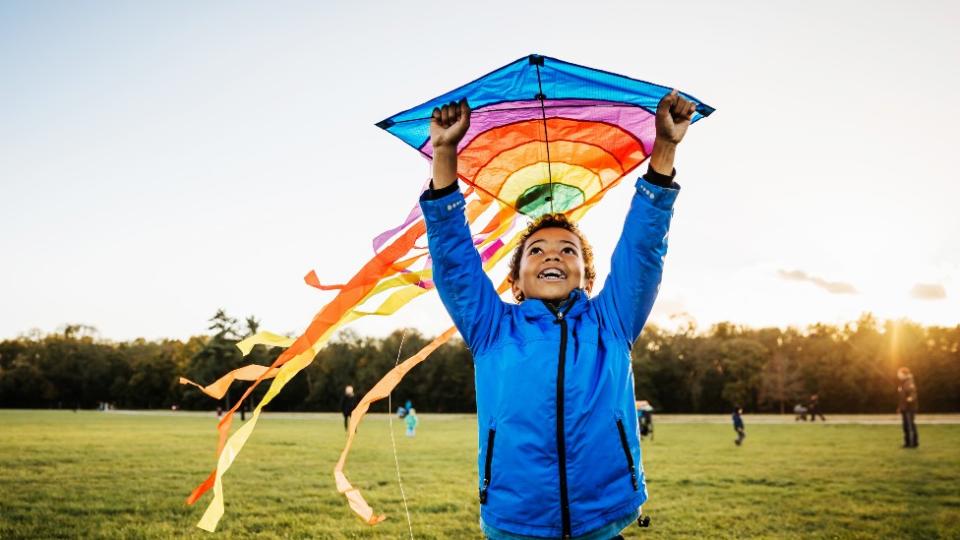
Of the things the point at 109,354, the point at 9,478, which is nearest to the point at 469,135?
the point at 9,478

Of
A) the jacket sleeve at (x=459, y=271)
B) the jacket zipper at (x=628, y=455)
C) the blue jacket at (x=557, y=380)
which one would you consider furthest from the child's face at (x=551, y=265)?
the jacket zipper at (x=628, y=455)

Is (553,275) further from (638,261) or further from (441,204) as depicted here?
(441,204)

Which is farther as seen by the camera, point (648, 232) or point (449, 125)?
point (449, 125)

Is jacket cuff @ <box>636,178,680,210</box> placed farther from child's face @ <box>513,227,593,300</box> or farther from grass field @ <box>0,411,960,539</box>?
grass field @ <box>0,411,960,539</box>

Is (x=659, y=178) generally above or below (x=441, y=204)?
above

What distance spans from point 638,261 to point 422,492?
734 cm

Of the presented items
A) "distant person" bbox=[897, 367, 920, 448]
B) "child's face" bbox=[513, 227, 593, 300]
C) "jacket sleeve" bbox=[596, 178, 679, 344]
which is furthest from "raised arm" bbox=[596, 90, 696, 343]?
"distant person" bbox=[897, 367, 920, 448]

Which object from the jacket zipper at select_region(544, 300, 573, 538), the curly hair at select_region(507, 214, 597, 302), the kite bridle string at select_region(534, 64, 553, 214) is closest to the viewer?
the jacket zipper at select_region(544, 300, 573, 538)

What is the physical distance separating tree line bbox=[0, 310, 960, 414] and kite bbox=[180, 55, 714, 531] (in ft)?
165

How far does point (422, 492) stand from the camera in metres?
8.97

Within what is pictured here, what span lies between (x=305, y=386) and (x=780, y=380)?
4710cm

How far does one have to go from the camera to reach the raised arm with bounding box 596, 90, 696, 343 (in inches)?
99.2

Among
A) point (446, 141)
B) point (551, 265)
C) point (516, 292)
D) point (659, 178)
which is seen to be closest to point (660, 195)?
point (659, 178)

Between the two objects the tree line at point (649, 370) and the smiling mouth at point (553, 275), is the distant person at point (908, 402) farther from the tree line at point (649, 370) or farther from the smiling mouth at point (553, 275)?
the tree line at point (649, 370)
